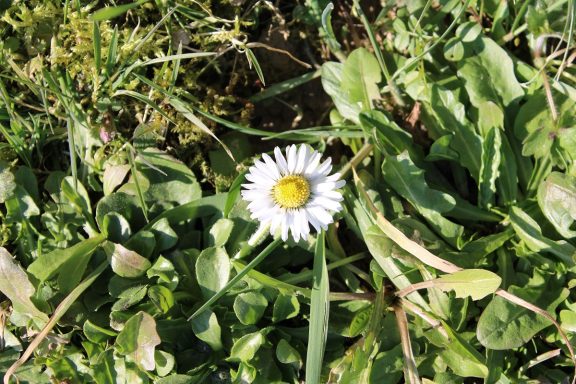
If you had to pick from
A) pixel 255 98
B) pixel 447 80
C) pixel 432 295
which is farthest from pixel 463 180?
pixel 255 98

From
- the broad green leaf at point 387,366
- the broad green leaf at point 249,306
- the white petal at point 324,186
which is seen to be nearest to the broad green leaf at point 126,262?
the broad green leaf at point 249,306

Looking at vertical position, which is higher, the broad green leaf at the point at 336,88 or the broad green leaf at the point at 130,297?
the broad green leaf at the point at 336,88

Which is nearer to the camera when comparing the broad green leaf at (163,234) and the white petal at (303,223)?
the white petal at (303,223)

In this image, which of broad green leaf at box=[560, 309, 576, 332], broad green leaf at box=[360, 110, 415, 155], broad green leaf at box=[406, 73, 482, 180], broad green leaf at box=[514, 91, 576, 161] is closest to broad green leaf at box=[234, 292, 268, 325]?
broad green leaf at box=[360, 110, 415, 155]

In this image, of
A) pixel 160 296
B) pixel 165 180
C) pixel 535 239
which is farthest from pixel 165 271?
pixel 535 239

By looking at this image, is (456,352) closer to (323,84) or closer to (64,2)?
(323,84)

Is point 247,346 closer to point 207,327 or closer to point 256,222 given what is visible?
point 207,327

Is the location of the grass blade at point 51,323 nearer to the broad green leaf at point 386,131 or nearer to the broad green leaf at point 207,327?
the broad green leaf at point 207,327

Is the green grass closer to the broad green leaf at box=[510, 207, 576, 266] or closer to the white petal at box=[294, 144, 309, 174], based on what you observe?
the broad green leaf at box=[510, 207, 576, 266]
